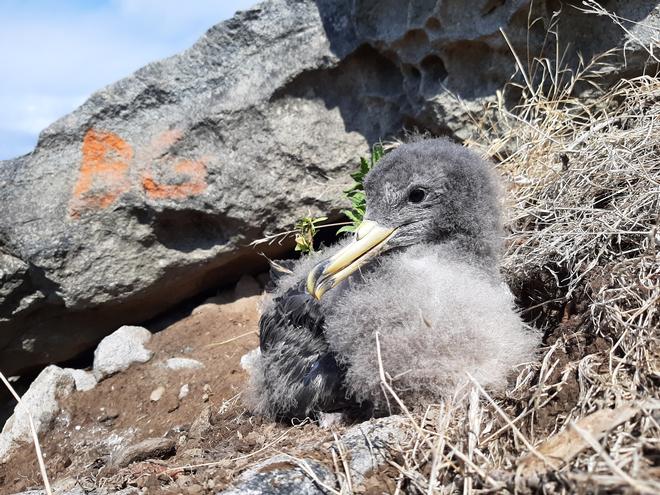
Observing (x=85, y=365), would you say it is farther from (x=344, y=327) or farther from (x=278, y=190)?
(x=344, y=327)

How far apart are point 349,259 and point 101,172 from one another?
2528 millimetres

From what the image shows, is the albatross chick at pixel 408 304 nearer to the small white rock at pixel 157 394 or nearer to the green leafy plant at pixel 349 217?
the green leafy plant at pixel 349 217

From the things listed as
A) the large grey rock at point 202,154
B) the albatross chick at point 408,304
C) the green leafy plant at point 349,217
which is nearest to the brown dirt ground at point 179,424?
the albatross chick at point 408,304

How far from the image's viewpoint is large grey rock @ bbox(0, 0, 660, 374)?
4125mm

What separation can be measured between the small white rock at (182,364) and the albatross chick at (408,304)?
4.20 ft

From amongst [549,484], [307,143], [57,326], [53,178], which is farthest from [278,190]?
[549,484]

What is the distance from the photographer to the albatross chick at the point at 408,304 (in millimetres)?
2113

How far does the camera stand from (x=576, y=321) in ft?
7.54

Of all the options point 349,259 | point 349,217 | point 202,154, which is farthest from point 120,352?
point 349,259

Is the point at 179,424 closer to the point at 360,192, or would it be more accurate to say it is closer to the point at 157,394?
the point at 157,394

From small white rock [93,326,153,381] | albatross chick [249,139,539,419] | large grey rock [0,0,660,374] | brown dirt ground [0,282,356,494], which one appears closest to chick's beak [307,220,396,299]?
albatross chick [249,139,539,419]

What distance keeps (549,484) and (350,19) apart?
324 cm

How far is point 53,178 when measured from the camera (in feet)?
14.0

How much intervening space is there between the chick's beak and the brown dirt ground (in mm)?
498
